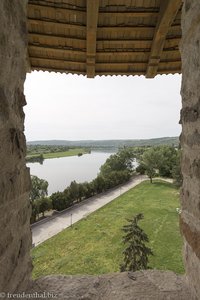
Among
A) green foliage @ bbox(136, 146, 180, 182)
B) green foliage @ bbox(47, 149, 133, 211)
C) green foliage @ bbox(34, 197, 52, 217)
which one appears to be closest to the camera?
green foliage @ bbox(34, 197, 52, 217)

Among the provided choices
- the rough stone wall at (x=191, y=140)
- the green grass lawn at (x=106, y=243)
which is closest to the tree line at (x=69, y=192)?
the green grass lawn at (x=106, y=243)

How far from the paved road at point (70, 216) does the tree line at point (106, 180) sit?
79 centimetres

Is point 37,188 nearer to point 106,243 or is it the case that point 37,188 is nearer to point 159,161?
point 106,243

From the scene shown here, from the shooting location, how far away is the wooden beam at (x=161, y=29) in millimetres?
2722

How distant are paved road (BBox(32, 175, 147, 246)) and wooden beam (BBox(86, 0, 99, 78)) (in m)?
15.8

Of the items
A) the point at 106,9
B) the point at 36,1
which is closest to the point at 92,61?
the point at 106,9

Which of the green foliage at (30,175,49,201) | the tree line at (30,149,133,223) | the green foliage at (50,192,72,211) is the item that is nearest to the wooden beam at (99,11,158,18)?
the tree line at (30,149,133,223)

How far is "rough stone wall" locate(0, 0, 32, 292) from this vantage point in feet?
5.75

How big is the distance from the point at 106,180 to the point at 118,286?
3403cm

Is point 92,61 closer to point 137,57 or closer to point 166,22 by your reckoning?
point 137,57

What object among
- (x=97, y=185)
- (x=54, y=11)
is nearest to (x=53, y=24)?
(x=54, y=11)

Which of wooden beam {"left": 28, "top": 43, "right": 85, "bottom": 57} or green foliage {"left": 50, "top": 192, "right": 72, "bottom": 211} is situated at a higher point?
wooden beam {"left": 28, "top": 43, "right": 85, "bottom": 57}

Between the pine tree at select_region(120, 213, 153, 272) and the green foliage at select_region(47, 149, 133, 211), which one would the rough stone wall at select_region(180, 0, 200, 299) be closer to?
the pine tree at select_region(120, 213, 153, 272)

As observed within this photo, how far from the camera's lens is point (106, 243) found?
1891 centimetres
